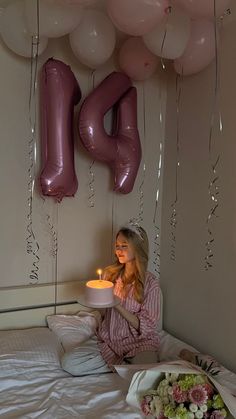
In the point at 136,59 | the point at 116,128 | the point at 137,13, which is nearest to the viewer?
the point at 137,13

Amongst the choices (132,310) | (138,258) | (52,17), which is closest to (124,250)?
(138,258)

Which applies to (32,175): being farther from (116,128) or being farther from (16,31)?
(16,31)

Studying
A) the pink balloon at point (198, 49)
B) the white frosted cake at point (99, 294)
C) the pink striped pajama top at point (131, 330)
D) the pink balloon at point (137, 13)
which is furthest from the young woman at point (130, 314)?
the pink balloon at point (137, 13)

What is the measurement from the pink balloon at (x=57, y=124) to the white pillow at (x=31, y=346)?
725 mm

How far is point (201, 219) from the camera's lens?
7.59ft

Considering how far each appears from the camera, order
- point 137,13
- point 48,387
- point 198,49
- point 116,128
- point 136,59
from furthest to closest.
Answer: point 116,128 < point 136,59 < point 198,49 < point 48,387 < point 137,13

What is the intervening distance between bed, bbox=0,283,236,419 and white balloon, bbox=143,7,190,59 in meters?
1.36

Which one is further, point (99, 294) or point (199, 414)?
point (99, 294)

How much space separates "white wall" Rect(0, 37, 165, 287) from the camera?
229cm

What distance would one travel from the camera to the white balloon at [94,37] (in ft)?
6.44

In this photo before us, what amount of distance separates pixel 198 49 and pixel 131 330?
1388 millimetres

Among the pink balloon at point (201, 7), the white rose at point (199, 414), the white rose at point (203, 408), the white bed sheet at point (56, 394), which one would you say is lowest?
the white bed sheet at point (56, 394)

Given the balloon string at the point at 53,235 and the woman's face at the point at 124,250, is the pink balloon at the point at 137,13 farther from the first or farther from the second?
the balloon string at the point at 53,235

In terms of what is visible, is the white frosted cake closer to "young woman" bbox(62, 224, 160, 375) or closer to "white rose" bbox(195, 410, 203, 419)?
"young woman" bbox(62, 224, 160, 375)
